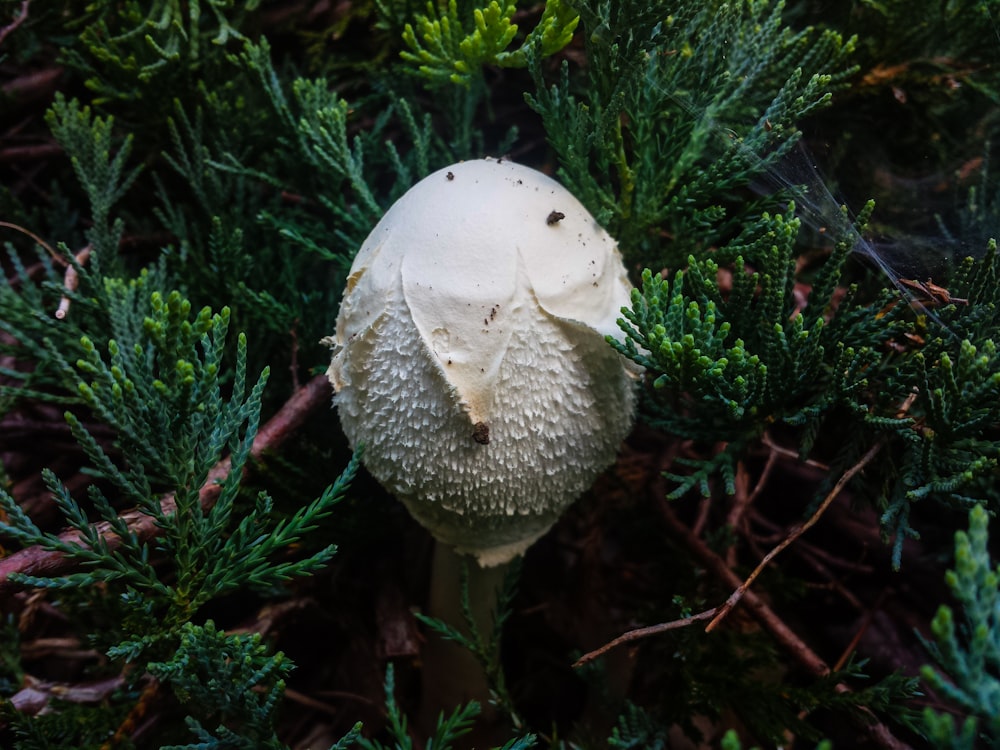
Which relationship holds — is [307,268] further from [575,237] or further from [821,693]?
[821,693]

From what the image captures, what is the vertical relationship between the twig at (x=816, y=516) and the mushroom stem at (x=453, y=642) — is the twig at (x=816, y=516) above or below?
above

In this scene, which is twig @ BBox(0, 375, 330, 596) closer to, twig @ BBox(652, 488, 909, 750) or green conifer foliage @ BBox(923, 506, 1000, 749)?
twig @ BBox(652, 488, 909, 750)

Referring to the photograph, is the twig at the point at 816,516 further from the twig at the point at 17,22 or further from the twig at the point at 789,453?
the twig at the point at 17,22

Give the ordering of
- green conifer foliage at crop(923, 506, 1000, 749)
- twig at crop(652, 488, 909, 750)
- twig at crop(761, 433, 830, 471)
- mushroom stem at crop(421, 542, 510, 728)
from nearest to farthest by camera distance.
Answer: green conifer foliage at crop(923, 506, 1000, 749), twig at crop(652, 488, 909, 750), twig at crop(761, 433, 830, 471), mushroom stem at crop(421, 542, 510, 728)

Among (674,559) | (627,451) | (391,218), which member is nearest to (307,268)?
(391,218)

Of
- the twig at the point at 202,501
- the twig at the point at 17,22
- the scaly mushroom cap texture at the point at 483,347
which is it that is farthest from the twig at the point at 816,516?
the twig at the point at 17,22

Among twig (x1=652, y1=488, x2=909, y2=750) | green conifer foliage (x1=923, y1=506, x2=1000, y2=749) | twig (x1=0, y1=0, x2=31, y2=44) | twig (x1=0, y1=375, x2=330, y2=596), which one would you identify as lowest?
twig (x1=652, y1=488, x2=909, y2=750)

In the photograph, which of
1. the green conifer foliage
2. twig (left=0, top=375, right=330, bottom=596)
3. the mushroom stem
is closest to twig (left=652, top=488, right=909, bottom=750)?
the mushroom stem
